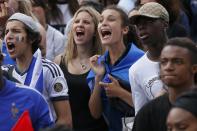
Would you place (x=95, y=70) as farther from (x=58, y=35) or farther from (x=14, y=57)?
(x=58, y=35)

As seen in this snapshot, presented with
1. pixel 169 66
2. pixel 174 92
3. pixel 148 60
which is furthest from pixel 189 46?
pixel 148 60

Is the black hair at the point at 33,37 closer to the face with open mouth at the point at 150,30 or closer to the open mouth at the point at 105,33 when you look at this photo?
the open mouth at the point at 105,33

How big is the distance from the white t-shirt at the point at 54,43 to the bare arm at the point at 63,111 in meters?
2.67

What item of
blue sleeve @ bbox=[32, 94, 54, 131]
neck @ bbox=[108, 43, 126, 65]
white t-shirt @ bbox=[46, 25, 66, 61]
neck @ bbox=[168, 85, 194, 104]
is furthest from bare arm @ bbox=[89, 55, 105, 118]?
white t-shirt @ bbox=[46, 25, 66, 61]

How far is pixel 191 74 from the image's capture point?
578cm

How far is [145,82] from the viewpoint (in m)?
6.86

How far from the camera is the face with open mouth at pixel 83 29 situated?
8.37m

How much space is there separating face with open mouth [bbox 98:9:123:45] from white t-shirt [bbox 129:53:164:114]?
980 mm

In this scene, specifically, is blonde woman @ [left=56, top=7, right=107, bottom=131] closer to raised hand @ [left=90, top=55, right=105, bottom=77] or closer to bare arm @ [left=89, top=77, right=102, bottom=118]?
bare arm @ [left=89, top=77, right=102, bottom=118]

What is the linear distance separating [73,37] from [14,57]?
1.05 meters

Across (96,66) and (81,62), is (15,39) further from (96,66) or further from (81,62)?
(81,62)

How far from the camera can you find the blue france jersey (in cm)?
618

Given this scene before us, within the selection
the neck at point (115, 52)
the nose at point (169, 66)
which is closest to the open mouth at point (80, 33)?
the neck at point (115, 52)

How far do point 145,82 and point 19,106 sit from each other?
1208mm
